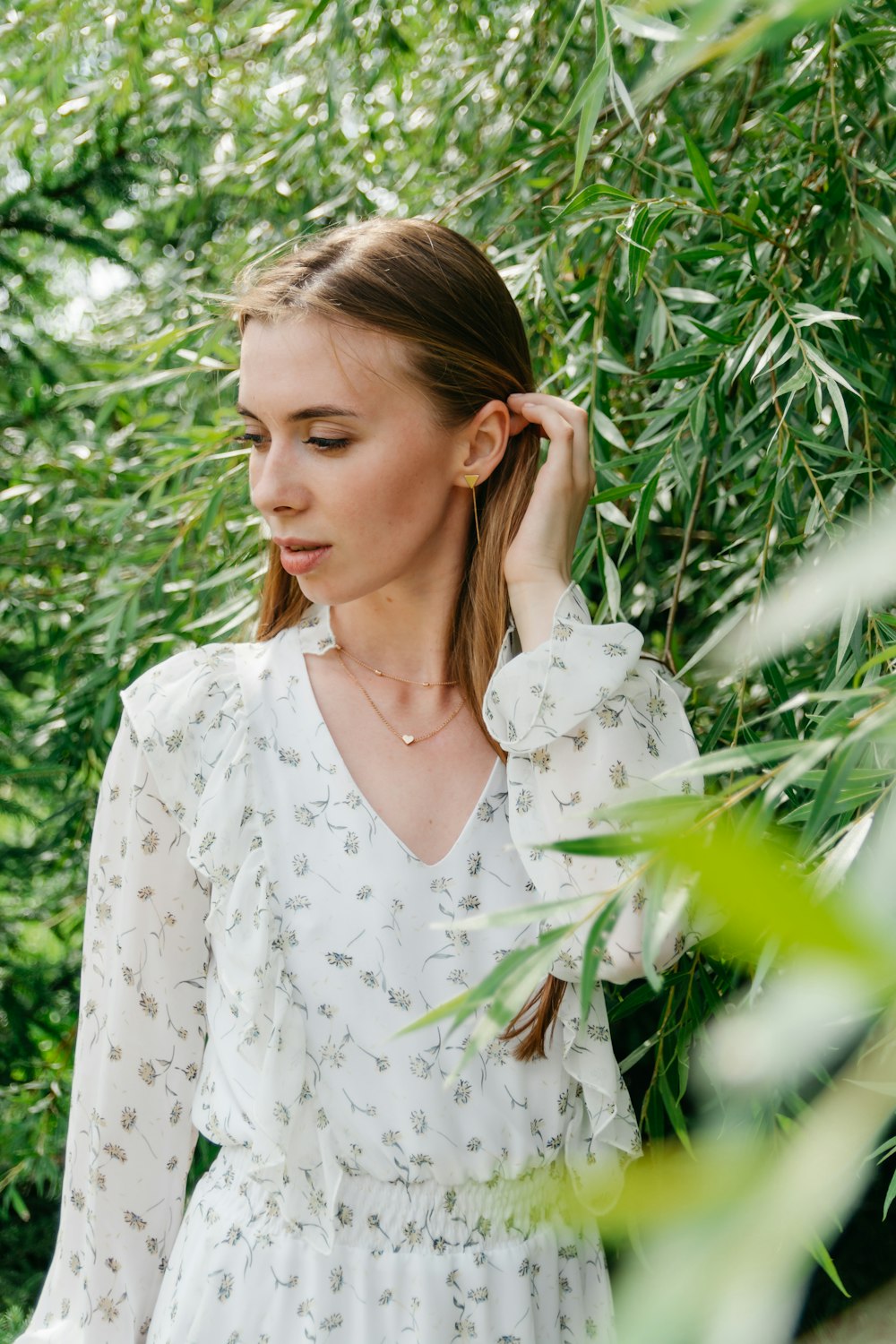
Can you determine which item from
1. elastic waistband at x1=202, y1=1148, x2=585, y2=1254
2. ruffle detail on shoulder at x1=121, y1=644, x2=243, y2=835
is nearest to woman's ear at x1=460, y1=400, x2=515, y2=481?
ruffle detail on shoulder at x1=121, y1=644, x2=243, y2=835

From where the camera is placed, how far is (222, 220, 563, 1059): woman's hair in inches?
49.3

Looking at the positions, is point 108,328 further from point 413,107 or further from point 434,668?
point 434,668

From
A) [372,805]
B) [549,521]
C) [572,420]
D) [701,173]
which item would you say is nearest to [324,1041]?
[372,805]

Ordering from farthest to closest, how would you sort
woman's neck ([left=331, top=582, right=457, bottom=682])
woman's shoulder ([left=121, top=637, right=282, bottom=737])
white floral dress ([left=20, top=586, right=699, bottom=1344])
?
woman's neck ([left=331, top=582, right=457, bottom=682]) < woman's shoulder ([left=121, top=637, right=282, bottom=737]) < white floral dress ([left=20, top=586, right=699, bottom=1344])

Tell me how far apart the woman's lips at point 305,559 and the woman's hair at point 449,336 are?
0.19 m

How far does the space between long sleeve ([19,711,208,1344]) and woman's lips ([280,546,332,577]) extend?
231mm

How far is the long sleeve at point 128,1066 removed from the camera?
1259 mm

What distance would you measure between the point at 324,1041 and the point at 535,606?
1.56 ft

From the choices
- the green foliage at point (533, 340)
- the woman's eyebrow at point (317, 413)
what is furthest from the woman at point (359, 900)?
the green foliage at point (533, 340)

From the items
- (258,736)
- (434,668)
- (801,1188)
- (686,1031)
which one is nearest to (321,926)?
(258,736)

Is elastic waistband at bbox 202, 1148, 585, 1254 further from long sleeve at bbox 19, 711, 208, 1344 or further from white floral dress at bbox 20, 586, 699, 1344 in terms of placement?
long sleeve at bbox 19, 711, 208, 1344

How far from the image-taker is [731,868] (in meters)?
0.26

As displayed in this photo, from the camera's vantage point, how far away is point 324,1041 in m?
1.20

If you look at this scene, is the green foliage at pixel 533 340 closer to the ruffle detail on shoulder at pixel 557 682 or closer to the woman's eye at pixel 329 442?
the ruffle detail on shoulder at pixel 557 682
